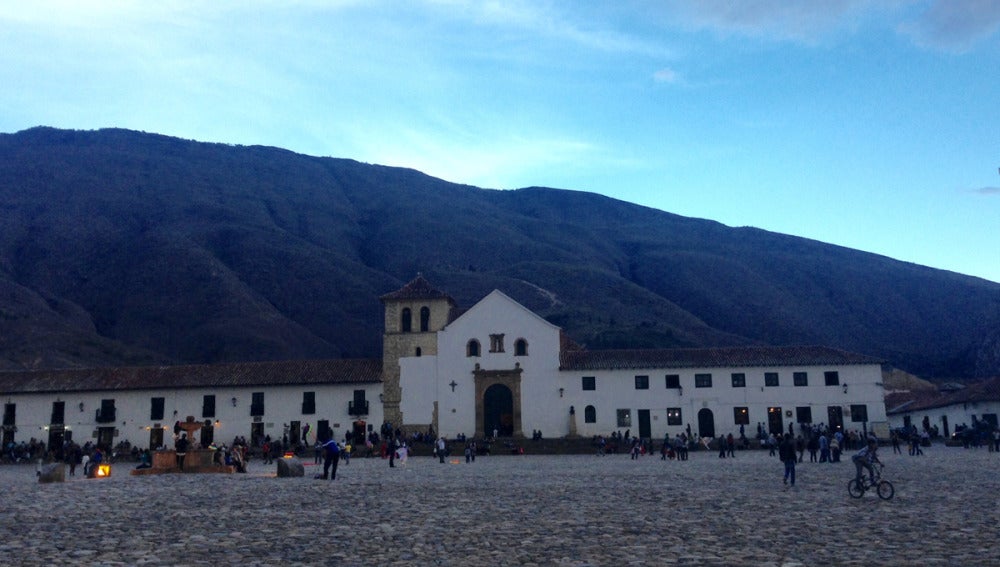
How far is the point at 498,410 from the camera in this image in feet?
172

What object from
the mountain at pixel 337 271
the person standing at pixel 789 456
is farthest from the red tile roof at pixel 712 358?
the person standing at pixel 789 456

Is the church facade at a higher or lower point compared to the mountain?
lower

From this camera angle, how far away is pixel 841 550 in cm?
1000

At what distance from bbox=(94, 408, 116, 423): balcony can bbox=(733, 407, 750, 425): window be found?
36.8 m

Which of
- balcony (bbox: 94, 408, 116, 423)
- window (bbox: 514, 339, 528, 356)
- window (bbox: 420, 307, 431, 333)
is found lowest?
balcony (bbox: 94, 408, 116, 423)

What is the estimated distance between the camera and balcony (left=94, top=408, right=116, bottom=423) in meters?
51.5

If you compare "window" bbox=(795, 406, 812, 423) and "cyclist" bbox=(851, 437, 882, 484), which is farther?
"window" bbox=(795, 406, 812, 423)

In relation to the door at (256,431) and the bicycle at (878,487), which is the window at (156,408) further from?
the bicycle at (878,487)

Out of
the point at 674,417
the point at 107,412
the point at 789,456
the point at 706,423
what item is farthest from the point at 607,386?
the point at 789,456

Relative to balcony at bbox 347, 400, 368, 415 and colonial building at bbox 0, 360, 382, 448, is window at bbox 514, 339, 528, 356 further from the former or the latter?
balcony at bbox 347, 400, 368, 415

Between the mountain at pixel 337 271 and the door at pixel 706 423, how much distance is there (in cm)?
3207

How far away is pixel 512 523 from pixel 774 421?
40.7m

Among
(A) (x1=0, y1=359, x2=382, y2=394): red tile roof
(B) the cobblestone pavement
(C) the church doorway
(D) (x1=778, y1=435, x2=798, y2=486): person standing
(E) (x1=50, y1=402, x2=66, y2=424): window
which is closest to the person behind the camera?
(B) the cobblestone pavement

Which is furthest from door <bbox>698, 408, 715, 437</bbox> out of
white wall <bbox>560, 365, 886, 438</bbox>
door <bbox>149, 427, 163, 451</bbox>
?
door <bbox>149, 427, 163, 451</bbox>
